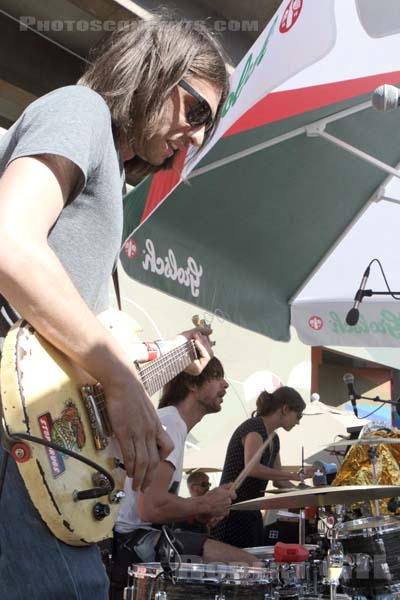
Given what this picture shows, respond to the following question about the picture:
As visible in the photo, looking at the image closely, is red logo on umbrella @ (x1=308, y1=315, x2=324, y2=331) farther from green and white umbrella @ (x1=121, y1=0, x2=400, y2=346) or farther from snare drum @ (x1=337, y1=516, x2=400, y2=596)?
snare drum @ (x1=337, y1=516, x2=400, y2=596)

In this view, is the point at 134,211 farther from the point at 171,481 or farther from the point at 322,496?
the point at 322,496

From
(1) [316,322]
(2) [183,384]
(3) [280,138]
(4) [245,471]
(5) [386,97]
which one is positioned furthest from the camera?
(1) [316,322]

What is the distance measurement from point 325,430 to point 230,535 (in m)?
4.33

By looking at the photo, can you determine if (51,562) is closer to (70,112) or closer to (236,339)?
(70,112)

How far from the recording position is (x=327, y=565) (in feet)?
11.2

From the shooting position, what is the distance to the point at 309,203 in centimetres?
552

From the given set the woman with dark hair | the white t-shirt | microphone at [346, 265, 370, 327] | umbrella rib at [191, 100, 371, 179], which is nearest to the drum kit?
the white t-shirt

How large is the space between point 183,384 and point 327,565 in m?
1.32

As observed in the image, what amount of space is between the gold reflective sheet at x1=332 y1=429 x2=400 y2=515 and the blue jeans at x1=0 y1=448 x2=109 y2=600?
13.4ft

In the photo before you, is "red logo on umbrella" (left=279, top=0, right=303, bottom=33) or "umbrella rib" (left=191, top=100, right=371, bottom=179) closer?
"red logo on umbrella" (left=279, top=0, right=303, bottom=33)

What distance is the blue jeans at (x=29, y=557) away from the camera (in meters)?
1.12

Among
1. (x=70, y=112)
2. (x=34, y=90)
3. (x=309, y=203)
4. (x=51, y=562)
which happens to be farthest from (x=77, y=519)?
(x=34, y=90)

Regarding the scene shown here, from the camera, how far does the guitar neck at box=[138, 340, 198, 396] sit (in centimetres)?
177

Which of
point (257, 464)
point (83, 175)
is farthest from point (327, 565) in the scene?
point (83, 175)
